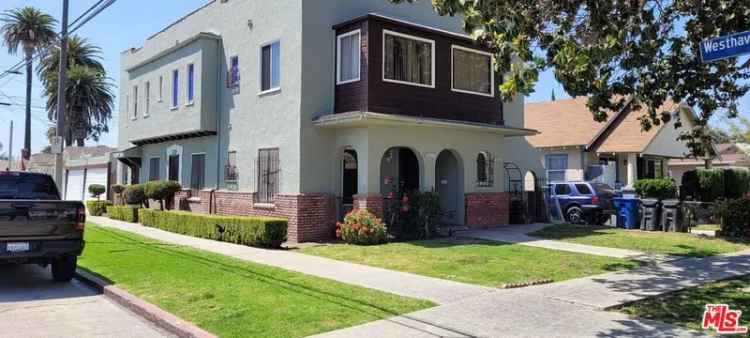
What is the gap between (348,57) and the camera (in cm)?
1639

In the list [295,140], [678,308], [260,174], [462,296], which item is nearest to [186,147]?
[260,174]

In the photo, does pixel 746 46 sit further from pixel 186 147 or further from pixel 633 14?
pixel 186 147

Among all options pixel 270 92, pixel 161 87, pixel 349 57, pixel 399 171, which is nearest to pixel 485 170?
pixel 399 171

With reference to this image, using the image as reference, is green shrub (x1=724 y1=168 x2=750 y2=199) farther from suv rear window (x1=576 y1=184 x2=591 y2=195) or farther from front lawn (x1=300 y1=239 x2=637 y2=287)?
front lawn (x1=300 y1=239 x2=637 y2=287)

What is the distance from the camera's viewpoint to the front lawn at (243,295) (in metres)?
6.69

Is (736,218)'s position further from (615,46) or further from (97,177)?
(97,177)

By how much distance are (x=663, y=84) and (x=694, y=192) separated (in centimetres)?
1520

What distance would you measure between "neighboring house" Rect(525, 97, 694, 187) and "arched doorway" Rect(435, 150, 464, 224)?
1015cm

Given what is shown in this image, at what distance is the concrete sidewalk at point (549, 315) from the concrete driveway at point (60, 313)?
2.82m

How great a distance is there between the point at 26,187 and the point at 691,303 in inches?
452

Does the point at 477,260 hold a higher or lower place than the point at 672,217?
lower

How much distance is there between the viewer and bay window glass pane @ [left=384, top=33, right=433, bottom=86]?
16.0 meters

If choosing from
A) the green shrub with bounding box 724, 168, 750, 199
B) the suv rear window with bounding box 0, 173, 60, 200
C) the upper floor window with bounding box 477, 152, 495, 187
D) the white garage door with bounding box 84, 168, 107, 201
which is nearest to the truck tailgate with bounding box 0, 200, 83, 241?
the suv rear window with bounding box 0, 173, 60, 200

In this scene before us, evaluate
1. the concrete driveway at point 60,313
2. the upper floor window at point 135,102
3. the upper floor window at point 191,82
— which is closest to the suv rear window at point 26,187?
the concrete driveway at point 60,313
